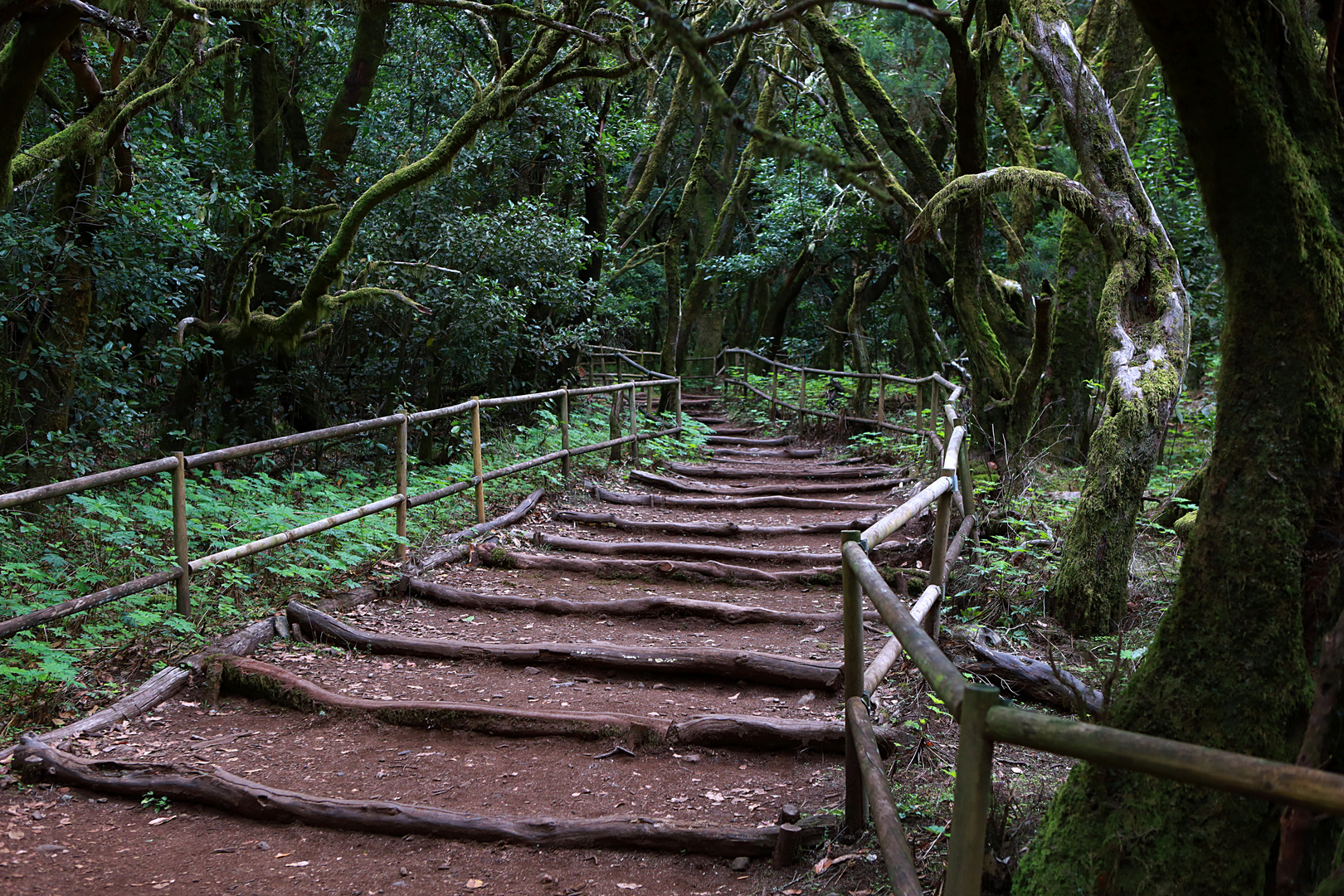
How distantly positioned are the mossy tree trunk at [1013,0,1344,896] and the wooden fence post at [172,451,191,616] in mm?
4288

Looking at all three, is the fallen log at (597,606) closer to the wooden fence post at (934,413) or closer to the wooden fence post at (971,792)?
the wooden fence post at (934,413)

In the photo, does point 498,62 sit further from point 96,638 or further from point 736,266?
point 736,266

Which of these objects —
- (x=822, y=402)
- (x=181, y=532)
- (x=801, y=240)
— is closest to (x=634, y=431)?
(x=822, y=402)

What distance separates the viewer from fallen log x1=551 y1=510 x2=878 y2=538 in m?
8.23

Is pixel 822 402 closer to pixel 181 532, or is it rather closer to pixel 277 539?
pixel 277 539

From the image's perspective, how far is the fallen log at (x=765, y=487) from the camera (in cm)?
978

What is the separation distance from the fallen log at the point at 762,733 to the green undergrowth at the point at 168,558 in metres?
2.72

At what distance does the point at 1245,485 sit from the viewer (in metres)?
2.21

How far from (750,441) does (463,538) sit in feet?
24.6

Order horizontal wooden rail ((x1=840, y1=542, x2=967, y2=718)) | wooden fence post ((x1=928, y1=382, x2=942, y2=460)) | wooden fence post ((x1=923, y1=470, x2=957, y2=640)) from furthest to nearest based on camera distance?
wooden fence post ((x1=928, y1=382, x2=942, y2=460)) → wooden fence post ((x1=923, y1=470, x2=957, y2=640)) → horizontal wooden rail ((x1=840, y1=542, x2=967, y2=718))

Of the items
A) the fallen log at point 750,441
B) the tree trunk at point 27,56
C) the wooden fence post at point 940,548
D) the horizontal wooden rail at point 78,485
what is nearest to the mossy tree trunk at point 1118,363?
Answer: the wooden fence post at point 940,548

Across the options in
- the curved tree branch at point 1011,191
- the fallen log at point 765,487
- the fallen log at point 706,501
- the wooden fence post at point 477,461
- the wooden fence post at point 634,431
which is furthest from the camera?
the wooden fence post at point 634,431

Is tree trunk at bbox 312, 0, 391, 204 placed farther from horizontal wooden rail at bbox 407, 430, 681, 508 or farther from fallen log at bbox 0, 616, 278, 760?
fallen log at bbox 0, 616, 278, 760

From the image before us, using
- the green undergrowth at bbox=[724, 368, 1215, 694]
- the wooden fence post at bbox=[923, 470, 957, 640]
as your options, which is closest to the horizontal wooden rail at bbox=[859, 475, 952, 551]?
the wooden fence post at bbox=[923, 470, 957, 640]
